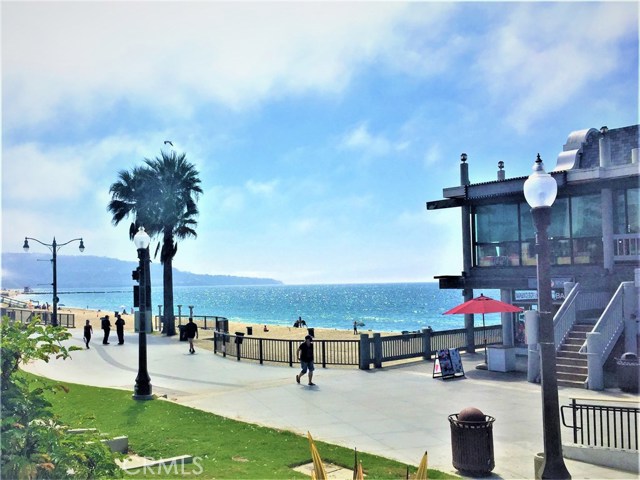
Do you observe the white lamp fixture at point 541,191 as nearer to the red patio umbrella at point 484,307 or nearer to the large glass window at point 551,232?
the red patio umbrella at point 484,307

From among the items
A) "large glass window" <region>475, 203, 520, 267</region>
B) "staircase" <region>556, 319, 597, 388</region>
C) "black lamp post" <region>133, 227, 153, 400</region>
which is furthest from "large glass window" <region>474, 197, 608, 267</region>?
"black lamp post" <region>133, 227, 153, 400</region>

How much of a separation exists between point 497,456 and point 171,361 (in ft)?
55.9

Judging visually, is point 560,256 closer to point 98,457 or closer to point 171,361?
point 171,361

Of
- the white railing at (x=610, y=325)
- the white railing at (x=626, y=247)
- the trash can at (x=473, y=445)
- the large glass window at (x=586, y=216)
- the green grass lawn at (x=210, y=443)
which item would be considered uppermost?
the large glass window at (x=586, y=216)

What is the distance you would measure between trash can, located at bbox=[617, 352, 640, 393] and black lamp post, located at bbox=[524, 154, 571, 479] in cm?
1046

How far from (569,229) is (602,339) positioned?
7.09m

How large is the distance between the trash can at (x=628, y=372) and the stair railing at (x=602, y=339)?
→ 1.68 feet

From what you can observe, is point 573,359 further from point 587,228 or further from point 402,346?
point 587,228

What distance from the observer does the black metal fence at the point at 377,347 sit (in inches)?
827

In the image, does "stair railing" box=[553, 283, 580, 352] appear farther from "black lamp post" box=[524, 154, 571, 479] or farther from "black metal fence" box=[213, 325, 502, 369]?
"black lamp post" box=[524, 154, 571, 479]

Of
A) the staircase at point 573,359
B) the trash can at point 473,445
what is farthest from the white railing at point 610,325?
the trash can at point 473,445

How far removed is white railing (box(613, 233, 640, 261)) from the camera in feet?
67.1

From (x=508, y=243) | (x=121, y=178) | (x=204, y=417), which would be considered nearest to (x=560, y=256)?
(x=508, y=243)

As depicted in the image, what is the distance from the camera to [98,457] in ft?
20.2
